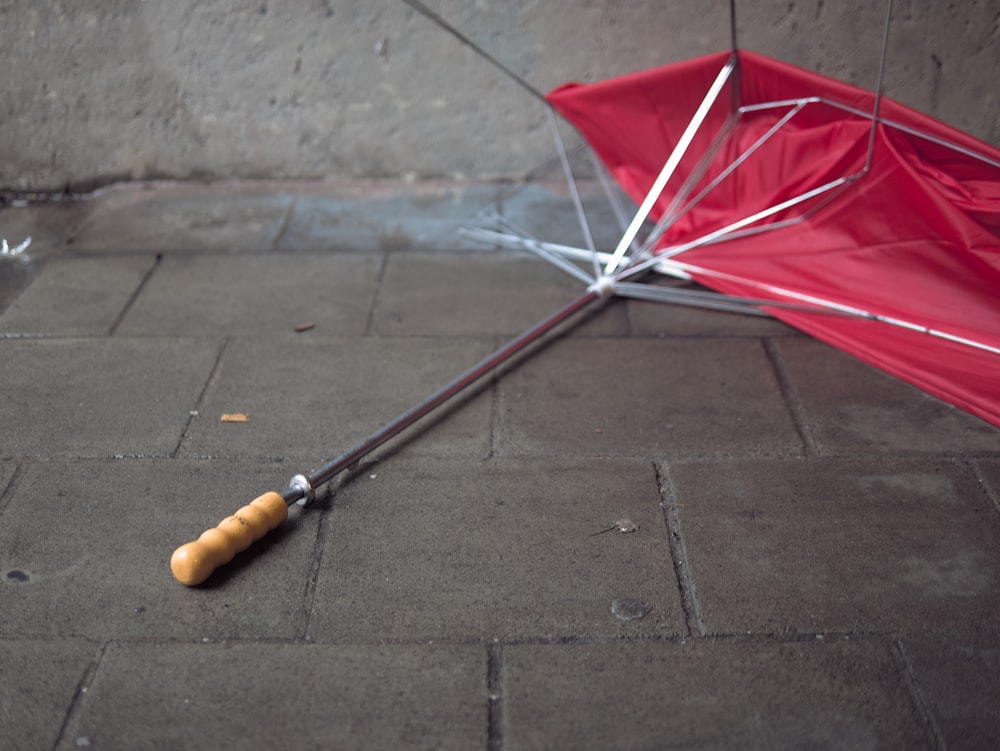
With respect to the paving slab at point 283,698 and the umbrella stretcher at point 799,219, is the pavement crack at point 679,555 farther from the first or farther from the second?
the umbrella stretcher at point 799,219

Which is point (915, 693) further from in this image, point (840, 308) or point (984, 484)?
point (840, 308)

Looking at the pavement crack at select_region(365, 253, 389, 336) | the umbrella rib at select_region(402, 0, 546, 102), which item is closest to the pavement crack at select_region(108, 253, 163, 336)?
the pavement crack at select_region(365, 253, 389, 336)

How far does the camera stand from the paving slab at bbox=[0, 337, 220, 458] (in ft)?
8.89

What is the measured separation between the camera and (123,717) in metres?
1.93

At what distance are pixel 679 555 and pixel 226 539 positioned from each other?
3.40 ft

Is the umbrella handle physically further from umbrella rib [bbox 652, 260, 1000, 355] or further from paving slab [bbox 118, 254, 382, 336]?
umbrella rib [bbox 652, 260, 1000, 355]

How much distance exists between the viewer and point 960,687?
1.96 meters

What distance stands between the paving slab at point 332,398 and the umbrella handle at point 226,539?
1.06ft

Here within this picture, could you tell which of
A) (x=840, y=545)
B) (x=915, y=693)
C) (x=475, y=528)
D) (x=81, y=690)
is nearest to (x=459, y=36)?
(x=475, y=528)

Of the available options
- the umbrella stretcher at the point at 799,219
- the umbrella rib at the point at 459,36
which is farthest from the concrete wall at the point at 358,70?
the umbrella stretcher at the point at 799,219

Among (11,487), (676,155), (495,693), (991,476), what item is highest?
(676,155)

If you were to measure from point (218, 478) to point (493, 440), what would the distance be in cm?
73

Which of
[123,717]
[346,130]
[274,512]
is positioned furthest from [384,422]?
[346,130]

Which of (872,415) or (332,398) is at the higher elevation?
(332,398)
